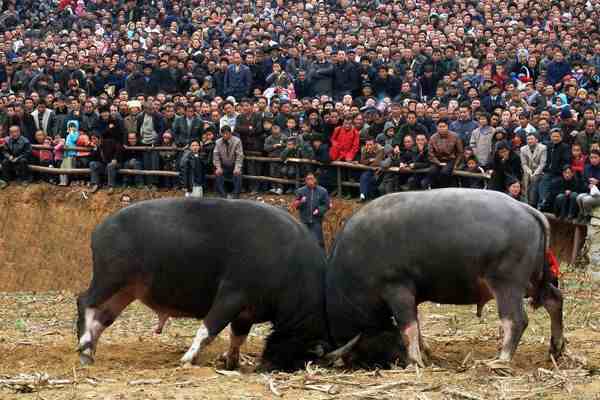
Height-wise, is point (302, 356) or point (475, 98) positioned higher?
point (475, 98)

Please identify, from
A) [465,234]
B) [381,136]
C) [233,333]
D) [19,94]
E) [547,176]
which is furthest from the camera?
[19,94]

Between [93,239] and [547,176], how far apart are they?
938cm

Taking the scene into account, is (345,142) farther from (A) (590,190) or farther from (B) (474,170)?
(A) (590,190)

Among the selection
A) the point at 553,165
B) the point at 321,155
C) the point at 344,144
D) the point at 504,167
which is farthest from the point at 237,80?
the point at 553,165

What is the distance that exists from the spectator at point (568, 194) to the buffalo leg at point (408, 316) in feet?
27.7

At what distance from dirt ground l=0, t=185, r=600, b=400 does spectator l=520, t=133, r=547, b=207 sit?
0.81 m

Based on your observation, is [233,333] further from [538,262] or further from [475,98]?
[475,98]

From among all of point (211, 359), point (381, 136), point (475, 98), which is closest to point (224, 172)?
point (381, 136)

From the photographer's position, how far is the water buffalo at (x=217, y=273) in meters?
11.8

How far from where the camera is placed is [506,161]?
19.9 metres

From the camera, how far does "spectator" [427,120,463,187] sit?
813 inches

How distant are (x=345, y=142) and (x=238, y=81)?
14.7 ft

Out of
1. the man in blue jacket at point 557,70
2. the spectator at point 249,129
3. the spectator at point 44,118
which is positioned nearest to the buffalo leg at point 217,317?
the spectator at point 249,129

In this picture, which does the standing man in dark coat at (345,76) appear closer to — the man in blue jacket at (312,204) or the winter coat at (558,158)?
the man in blue jacket at (312,204)
